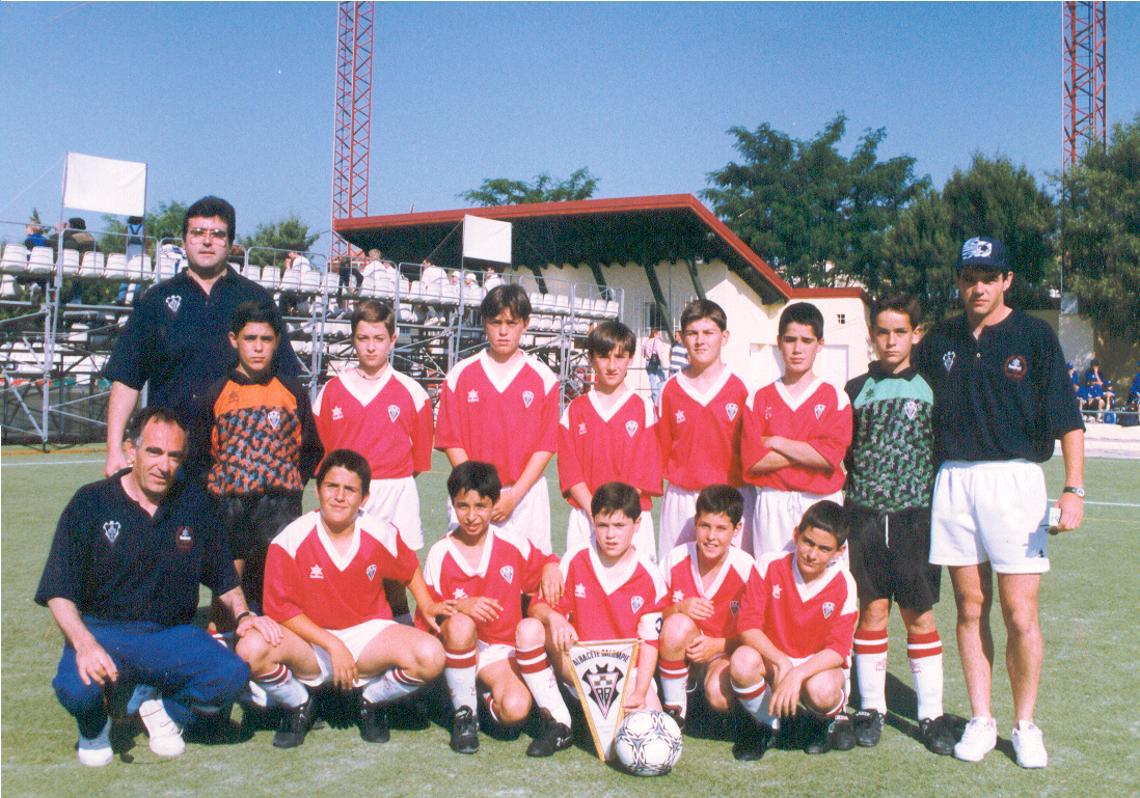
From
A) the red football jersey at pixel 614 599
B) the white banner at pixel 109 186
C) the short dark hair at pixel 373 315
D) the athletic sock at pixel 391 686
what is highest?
the white banner at pixel 109 186

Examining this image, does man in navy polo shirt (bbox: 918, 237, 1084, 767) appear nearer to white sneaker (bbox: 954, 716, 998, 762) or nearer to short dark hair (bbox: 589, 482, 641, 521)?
white sneaker (bbox: 954, 716, 998, 762)

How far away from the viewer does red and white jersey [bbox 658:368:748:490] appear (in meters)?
4.37

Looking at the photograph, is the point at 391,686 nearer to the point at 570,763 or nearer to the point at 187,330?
the point at 570,763

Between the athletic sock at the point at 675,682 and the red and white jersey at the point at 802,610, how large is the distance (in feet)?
0.93

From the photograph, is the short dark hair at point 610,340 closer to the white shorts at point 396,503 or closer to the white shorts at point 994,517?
the white shorts at point 396,503

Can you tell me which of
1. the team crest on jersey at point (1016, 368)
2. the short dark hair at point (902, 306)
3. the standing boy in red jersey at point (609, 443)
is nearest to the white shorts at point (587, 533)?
the standing boy in red jersey at point (609, 443)

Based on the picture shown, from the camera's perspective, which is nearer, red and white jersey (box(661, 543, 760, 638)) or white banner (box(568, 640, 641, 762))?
white banner (box(568, 640, 641, 762))

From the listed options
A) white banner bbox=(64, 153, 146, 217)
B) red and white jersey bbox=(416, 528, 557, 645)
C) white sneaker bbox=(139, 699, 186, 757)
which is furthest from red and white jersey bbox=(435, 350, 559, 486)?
white banner bbox=(64, 153, 146, 217)

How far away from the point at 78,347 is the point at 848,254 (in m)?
30.5

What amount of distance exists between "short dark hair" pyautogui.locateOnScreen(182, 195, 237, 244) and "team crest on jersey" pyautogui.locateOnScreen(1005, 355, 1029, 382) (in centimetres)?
318

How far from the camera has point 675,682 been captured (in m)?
3.76

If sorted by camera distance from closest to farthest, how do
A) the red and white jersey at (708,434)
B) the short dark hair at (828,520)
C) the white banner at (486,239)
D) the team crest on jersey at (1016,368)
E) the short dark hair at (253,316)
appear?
→ the team crest on jersey at (1016,368) → the short dark hair at (828,520) → the short dark hair at (253,316) → the red and white jersey at (708,434) → the white banner at (486,239)

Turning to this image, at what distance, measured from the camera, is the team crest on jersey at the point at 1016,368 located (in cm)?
359

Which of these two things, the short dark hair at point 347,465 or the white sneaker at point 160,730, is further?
the short dark hair at point 347,465
